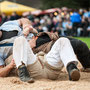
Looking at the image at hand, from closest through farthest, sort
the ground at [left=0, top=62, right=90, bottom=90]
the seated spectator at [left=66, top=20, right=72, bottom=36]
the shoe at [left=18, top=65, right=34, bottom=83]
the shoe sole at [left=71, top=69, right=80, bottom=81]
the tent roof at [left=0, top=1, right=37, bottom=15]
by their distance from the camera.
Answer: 1. the ground at [left=0, top=62, right=90, bottom=90]
2. the shoe sole at [left=71, top=69, right=80, bottom=81]
3. the shoe at [left=18, top=65, right=34, bottom=83]
4. the seated spectator at [left=66, top=20, right=72, bottom=36]
5. the tent roof at [left=0, top=1, right=37, bottom=15]

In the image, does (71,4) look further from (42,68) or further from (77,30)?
(42,68)

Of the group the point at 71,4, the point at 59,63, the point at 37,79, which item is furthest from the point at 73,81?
the point at 71,4

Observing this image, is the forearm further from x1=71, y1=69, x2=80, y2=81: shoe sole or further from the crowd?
the crowd

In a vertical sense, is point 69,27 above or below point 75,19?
below

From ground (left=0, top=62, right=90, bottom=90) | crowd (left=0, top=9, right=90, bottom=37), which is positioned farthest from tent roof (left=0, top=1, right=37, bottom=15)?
ground (left=0, top=62, right=90, bottom=90)

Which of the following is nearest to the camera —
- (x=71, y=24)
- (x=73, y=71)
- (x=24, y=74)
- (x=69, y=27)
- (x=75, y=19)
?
(x=73, y=71)

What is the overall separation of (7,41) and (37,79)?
1.08m

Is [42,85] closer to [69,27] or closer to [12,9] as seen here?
[69,27]

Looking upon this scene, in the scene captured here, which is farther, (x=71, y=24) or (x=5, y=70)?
(x=71, y=24)

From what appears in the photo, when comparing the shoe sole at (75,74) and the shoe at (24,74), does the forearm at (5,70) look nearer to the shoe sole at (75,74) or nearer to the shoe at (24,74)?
the shoe at (24,74)

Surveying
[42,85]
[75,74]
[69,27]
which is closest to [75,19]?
[69,27]

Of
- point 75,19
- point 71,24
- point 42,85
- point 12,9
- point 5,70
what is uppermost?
point 12,9

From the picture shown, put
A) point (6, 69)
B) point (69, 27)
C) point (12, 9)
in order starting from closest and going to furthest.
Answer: point (6, 69)
point (69, 27)
point (12, 9)

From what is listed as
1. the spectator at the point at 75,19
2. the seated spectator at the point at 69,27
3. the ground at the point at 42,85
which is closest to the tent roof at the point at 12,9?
the seated spectator at the point at 69,27
